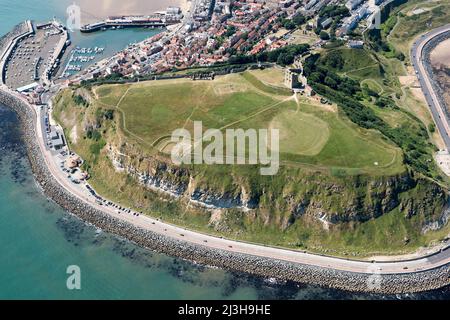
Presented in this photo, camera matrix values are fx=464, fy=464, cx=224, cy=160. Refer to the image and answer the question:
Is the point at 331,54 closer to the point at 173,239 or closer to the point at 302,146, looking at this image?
the point at 302,146

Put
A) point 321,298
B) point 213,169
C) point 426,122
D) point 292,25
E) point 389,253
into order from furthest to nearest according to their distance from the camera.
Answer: point 292,25 < point 426,122 < point 213,169 < point 389,253 < point 321,298

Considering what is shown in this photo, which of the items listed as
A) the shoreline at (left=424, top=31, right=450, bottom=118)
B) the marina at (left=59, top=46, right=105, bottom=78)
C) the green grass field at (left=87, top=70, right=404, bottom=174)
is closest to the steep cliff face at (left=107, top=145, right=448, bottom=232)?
the green grass field at (left=87, top=70, right=404, bottom=174)

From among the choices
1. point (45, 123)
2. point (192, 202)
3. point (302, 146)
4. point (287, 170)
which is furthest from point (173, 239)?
point (45, 123)

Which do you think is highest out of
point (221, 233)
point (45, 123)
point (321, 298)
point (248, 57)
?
point (248, 57)

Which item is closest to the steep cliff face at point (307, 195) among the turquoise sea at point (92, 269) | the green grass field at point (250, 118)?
the green grass field at point (250, 118)

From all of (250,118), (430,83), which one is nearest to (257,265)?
(250,118)

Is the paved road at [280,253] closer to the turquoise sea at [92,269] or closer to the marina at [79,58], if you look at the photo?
the turquoise sea at [92,269]

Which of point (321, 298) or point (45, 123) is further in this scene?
point (45, 123)

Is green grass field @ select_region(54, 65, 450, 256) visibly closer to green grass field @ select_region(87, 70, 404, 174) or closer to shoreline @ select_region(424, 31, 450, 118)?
green grass field @ select_region(87, 70, 404, 174)
